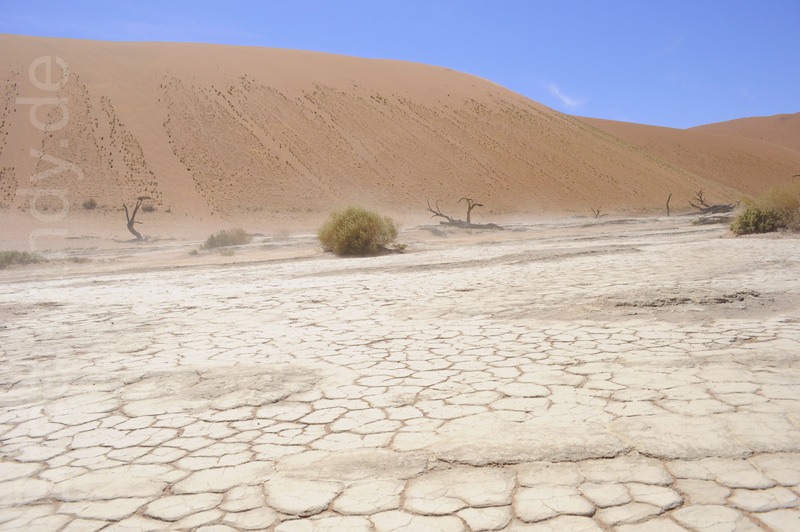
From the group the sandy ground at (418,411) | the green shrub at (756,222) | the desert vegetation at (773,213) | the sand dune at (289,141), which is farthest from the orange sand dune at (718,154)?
the sandy ground at (418,411)

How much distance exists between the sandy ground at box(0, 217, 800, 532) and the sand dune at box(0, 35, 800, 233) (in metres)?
23.9

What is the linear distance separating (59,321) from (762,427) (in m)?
6.12

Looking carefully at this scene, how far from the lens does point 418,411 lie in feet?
10.5

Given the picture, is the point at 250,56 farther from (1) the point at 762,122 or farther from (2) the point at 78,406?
(1) the point at 762,122

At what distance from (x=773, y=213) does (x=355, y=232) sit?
8.50 meters

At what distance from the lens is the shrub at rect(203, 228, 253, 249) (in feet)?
58.1

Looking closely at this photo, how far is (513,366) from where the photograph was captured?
3.96m

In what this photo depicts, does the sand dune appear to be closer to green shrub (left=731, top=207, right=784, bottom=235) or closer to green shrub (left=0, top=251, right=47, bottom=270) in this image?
green shrub (left=0, top=251, right=47, bottom=270)

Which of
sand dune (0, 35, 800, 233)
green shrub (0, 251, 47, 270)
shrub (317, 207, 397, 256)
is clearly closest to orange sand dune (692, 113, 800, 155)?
sand dune (0, 35, 800, 233)

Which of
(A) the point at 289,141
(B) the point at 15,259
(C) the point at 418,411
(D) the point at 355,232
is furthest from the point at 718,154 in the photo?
(C) the point at 418,411

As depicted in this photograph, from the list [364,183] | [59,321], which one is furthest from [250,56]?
[59,321]

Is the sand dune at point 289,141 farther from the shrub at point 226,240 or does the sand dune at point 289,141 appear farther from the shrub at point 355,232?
the shrub at point 355,232

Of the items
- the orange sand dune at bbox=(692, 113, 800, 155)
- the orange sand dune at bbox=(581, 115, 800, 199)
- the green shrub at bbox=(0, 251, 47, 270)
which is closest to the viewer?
the green shrub at bbox=(0, 251, 47, 270)

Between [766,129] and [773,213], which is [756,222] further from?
[766,129]
